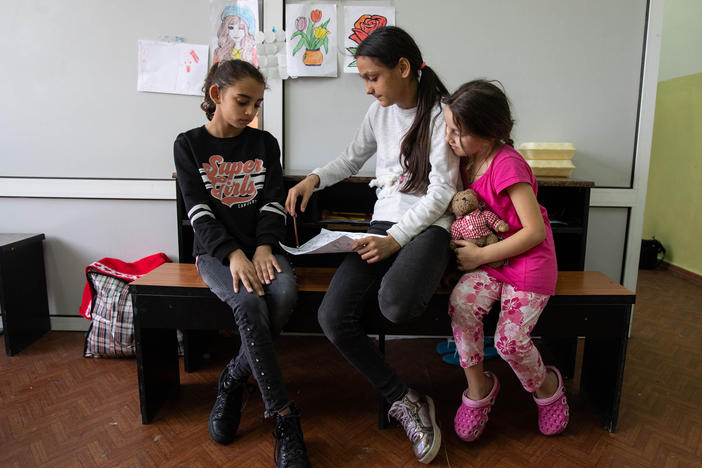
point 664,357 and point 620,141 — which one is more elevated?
point 620,141

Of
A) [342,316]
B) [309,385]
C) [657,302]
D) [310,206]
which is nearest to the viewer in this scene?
[342,316]

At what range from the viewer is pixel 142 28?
204 centimetres

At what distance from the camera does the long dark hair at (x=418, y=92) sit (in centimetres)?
137

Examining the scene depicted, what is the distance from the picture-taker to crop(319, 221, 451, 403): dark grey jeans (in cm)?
127

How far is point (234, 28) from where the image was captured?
2025 millimetres

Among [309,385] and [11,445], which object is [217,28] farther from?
[11,445]

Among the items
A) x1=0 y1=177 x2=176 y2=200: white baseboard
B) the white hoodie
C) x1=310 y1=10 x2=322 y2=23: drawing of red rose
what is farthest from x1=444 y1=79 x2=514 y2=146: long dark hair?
x1=0 y1=177 x2=176 y2=200: white baseboard

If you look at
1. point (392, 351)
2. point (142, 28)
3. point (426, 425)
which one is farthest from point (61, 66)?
point (426, 425)

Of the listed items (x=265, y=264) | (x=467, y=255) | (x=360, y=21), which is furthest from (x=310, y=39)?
(x=467, y=255)

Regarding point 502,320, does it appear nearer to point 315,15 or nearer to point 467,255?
point 467,255

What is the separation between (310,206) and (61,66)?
4.38ft

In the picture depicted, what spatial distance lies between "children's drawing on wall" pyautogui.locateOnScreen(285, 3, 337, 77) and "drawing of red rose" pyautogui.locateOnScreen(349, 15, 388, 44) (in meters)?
0.09

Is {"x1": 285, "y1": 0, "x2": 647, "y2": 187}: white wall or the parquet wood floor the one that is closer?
the parquet wood floor

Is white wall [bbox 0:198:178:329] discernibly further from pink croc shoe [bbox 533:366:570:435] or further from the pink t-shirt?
pink croc shoe [bbox 533:366:570:435]
